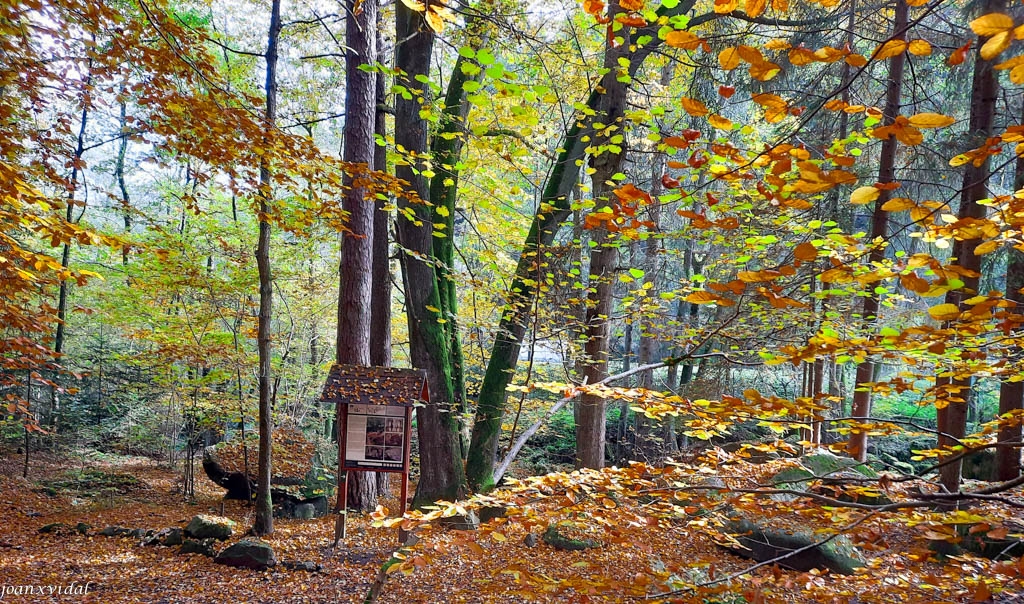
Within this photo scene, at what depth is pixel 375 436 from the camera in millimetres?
5402

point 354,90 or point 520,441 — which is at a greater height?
point 354,90

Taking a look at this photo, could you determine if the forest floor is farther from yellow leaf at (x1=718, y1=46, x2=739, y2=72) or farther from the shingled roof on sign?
yellow leaf at (x1=718, y1=46, x2=739, y2=72)

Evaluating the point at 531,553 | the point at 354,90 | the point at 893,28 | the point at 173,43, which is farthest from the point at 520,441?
the point at 893,28

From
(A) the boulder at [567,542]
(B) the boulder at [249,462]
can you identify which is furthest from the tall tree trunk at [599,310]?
(B) the boulder at [249,462]

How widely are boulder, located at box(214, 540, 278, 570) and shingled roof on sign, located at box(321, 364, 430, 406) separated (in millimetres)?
1741

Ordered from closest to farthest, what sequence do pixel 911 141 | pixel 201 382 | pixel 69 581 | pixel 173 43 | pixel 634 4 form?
pixel 911 141 < pixel 634 4 < pixel 173 43 < pixel 69 581 < pixel 201 382

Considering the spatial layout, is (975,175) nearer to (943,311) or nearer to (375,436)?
(943,311)

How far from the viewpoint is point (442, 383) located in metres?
6.48

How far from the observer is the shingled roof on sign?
17.3 feet

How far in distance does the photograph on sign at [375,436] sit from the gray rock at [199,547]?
2.05 m

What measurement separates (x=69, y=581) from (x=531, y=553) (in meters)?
4.41

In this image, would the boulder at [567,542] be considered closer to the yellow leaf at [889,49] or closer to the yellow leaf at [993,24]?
the yellow leaf at [889,49]

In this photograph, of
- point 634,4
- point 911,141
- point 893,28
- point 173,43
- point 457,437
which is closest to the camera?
point 911,141

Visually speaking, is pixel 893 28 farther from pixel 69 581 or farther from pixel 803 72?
pixel 69 581
